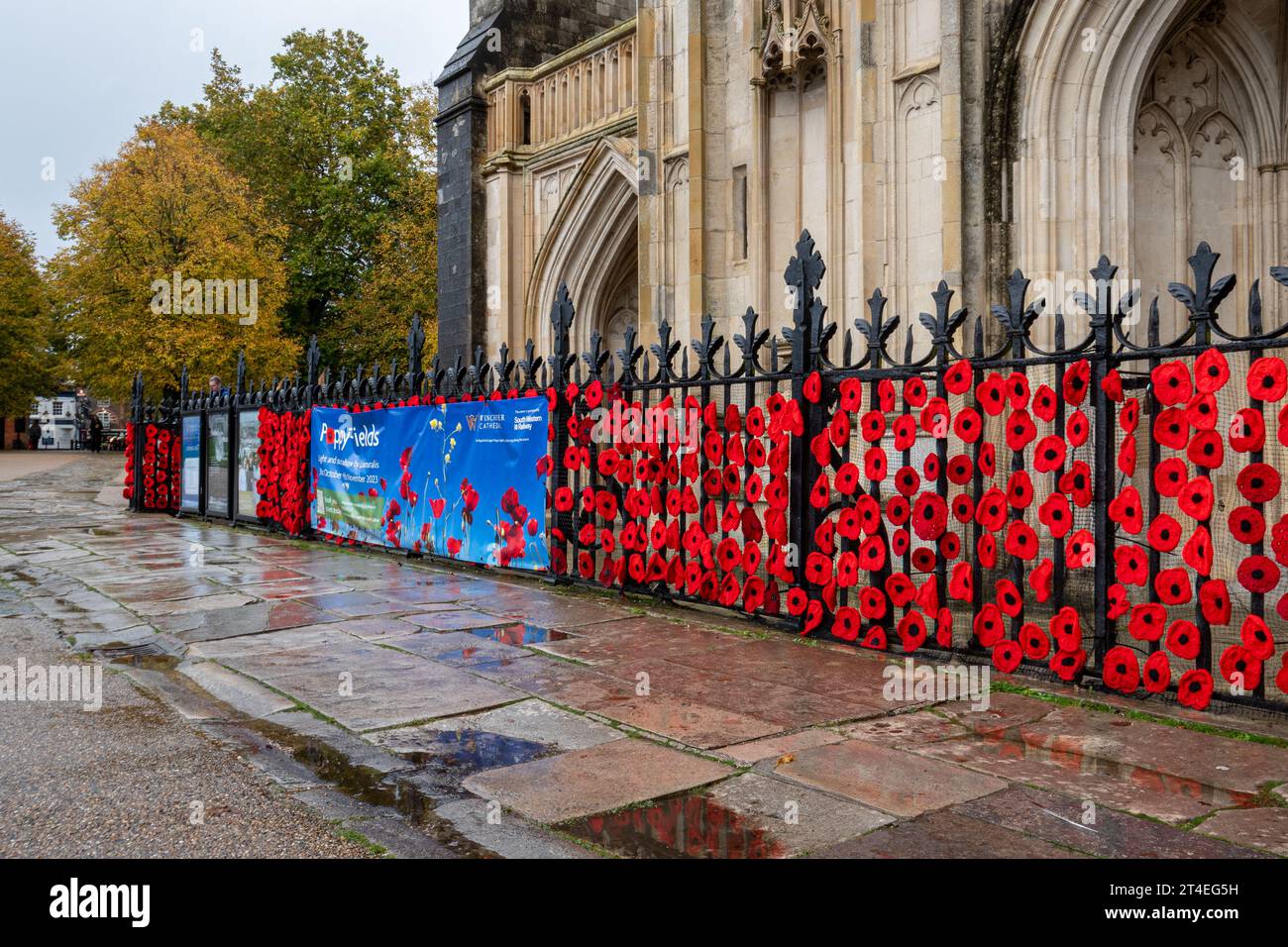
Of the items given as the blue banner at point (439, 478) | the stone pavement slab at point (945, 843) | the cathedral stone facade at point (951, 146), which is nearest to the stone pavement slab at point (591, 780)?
the stone pavement slab at point (945, 843)

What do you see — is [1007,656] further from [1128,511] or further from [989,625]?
[1128,511]

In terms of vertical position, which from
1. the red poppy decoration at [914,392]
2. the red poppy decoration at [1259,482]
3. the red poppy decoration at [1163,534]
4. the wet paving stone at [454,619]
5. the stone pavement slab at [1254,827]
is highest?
the red poppy decoration at [914,392]

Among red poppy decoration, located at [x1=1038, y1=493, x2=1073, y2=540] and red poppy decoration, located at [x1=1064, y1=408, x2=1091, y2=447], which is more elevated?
red poppy decoration, located at [x1=1064, y1=408, x2=1091, y2=447]

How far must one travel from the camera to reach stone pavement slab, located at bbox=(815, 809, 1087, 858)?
3.22 meters

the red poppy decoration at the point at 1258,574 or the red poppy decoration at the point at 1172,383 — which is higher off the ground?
the red poppy decoration at the point at 1172,383

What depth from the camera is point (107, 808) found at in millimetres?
3703

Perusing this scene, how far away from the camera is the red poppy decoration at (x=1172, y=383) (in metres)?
4.94

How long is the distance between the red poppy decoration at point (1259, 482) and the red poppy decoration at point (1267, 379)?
303mm

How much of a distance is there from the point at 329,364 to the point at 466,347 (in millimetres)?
22383

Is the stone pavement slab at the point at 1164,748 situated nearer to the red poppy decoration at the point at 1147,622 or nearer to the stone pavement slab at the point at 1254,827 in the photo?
the stone pavement slab at the point at 1254,827

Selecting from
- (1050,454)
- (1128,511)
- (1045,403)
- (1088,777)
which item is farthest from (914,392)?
(1088,777)

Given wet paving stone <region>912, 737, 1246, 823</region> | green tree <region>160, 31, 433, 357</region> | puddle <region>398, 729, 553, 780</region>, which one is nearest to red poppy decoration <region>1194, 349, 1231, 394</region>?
wet paving stone <region>912, 737, 1246, 823</region>

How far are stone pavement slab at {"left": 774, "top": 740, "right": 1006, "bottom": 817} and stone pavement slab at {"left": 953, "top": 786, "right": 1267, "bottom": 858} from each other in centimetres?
11

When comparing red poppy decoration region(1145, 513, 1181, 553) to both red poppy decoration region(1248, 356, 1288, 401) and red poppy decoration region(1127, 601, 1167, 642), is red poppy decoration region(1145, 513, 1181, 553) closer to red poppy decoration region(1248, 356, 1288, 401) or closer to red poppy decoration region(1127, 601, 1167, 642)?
red poppy decoration region(1127, 601, 1167, 642)
